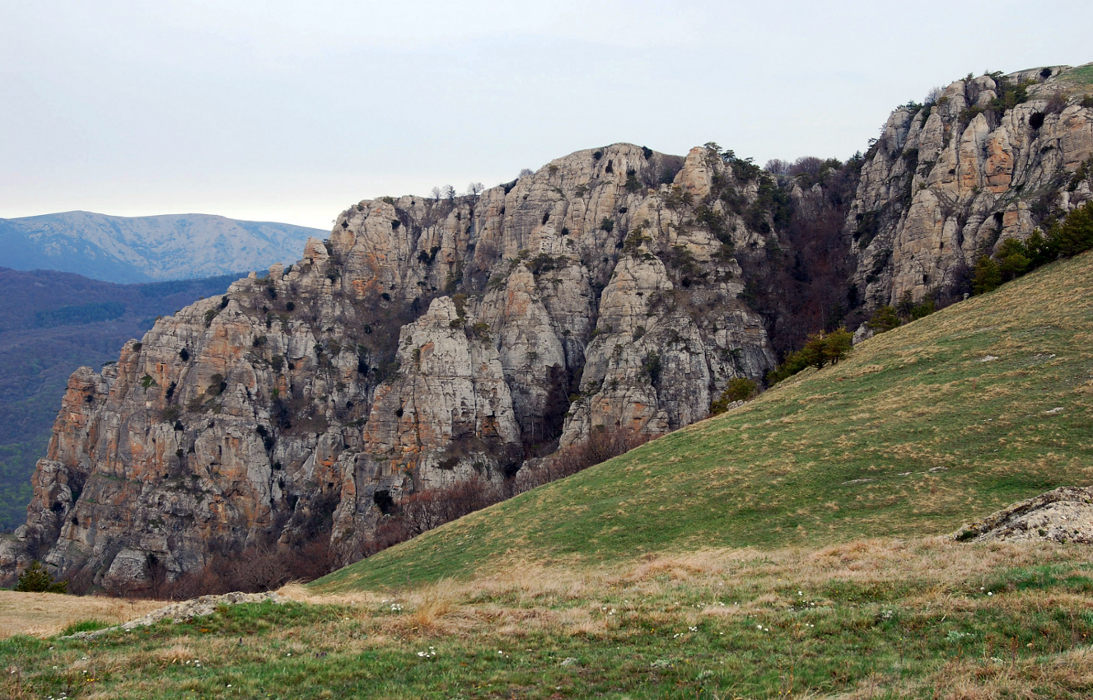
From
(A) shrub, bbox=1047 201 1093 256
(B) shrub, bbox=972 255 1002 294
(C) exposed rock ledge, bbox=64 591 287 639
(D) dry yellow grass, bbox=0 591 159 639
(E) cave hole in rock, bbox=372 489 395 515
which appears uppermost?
(A) shrub, bbox=1047 201 1093 256

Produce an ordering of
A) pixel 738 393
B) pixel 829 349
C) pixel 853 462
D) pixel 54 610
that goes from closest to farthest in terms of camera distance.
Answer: pixel 54 610, pixel 853 462, pixel 829 349, pixel 738 393

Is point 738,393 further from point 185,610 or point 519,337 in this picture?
point 185,610

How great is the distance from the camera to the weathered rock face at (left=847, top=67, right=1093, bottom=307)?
5703 cm

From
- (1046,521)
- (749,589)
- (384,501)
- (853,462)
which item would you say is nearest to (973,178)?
(853,462)

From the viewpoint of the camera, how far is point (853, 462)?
27625 mm

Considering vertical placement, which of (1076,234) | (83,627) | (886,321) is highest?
(1076,234)

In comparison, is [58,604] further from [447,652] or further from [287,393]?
[287,393]

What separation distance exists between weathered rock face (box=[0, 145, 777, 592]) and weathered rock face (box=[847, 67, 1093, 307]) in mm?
16898

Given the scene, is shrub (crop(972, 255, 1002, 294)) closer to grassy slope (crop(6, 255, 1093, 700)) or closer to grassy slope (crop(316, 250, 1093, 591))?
grassy slope (crop(316, 250, 1093, 591))

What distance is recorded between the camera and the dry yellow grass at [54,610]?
57.8ft

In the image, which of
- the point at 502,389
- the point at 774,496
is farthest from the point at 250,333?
the point at 774,496

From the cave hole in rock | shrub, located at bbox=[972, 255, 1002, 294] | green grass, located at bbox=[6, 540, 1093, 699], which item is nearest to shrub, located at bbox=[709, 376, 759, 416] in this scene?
shrub, located at bbox=[972, 255, 1002, 294]

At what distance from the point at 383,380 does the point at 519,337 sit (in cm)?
2027

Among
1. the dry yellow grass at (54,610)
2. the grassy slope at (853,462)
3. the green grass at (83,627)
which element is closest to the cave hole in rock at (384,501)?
the grassy slope at (853,462)
